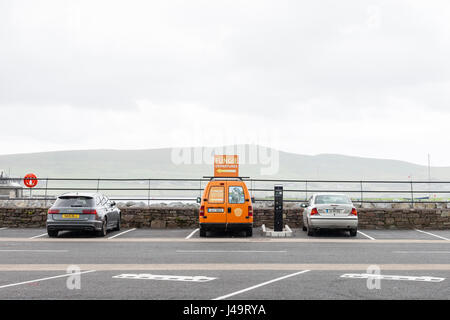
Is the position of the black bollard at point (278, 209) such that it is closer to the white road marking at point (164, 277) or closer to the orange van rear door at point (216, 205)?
the orange van rear door at point (216, 205)

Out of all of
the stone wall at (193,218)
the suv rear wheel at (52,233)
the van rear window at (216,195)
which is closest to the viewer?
the van rear window at (216,195)

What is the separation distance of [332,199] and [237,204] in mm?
3620

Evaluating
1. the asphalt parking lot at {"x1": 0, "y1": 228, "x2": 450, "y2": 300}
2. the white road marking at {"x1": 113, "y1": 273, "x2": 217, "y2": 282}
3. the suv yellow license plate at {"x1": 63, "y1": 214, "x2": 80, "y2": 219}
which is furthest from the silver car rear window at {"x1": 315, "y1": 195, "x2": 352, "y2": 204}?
the white road marking at {"x1": 113, "y1": 273, "x2": 217, "y2": 282}

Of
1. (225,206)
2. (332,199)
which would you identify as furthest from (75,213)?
(332,199)

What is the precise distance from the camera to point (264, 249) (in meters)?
14.8

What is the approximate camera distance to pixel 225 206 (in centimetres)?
1786

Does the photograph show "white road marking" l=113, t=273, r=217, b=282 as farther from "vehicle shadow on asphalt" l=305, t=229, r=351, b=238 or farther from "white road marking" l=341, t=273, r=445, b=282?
"vehicle shadow on asphalt" l=305, t=229, r=351, b=238

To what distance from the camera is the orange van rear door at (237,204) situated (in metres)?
17.9

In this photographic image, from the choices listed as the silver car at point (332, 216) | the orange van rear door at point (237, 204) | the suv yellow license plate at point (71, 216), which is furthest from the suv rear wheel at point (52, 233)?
the silver car at point (332, 216)

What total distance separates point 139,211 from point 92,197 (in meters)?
4.88

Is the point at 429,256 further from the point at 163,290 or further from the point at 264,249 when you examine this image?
the point at 163,290

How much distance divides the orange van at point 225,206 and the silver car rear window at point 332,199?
2710 millimetres

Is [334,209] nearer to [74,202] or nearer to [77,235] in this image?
[74,202]
